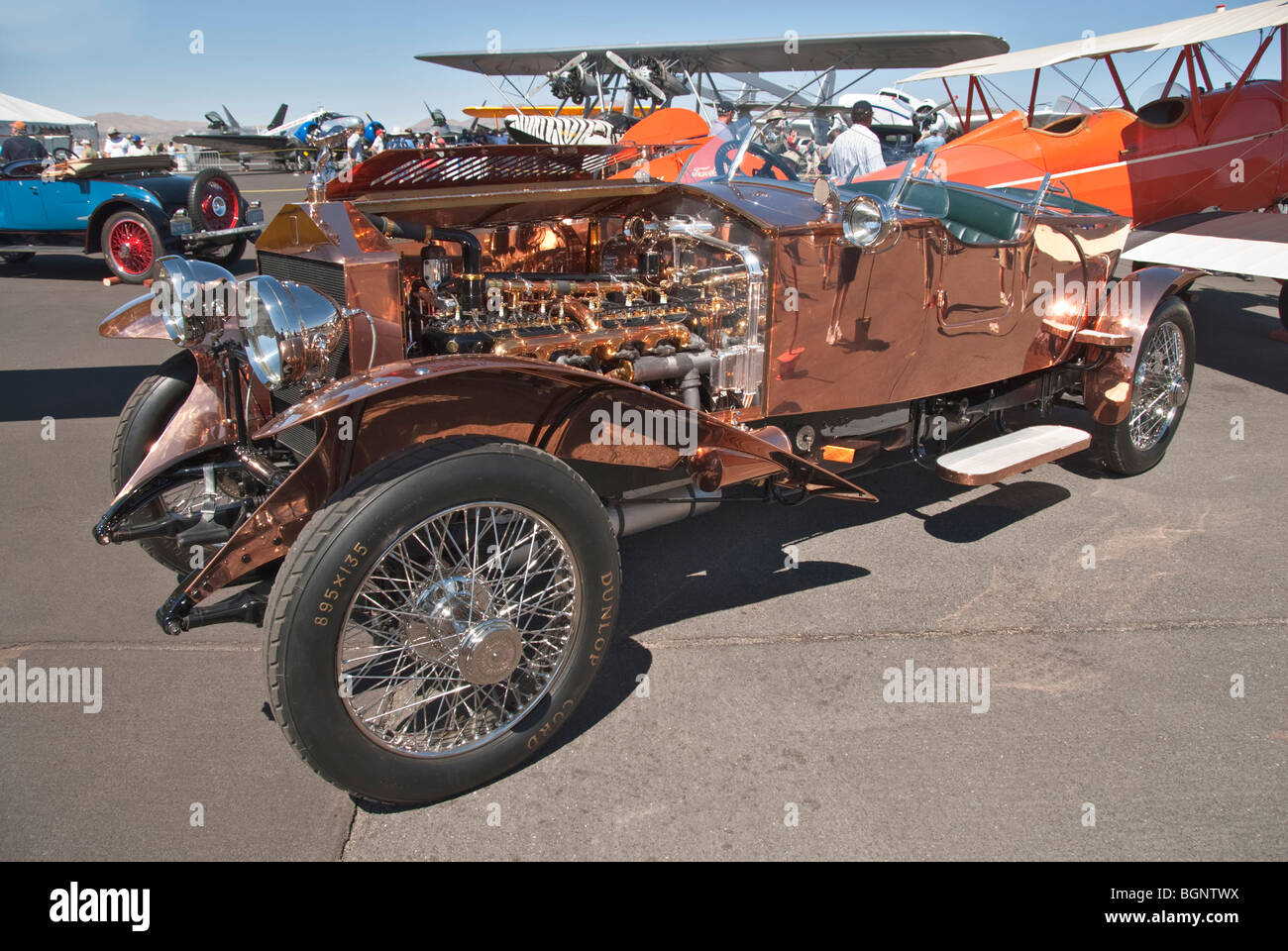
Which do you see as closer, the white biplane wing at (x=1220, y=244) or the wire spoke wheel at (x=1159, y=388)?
the wire spoke wheel at (x=1159, y=388)

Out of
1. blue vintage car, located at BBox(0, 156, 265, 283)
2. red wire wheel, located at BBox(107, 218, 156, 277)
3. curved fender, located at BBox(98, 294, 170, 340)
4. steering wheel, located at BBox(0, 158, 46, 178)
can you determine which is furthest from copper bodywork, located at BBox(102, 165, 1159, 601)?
steering wheel, located at BBox(0, 158, 46, 178)

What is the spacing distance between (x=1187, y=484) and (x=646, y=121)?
1053 cm

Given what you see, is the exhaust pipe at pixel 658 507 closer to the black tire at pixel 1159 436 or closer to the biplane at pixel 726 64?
the black tire at pixel 1159 436

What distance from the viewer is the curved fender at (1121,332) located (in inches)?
184

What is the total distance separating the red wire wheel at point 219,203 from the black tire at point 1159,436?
10468 mm

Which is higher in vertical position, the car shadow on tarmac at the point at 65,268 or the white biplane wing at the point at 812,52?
the white biplane wing at the point at 812,52

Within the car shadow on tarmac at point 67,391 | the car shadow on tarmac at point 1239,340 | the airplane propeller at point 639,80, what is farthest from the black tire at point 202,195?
the airplane propeller at point 639,80

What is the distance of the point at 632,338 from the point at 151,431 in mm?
1979

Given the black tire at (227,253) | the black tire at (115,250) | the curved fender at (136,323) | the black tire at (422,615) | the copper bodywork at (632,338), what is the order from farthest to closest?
the black tire at (227,253)
the black tire at (115,250)
the curved fender at (136,323)
the copper bodywork at (632,338)
the black tire at (422,615)

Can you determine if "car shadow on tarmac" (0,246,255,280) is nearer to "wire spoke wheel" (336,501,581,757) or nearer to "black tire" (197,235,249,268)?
"black tire" (197,235,249,268)

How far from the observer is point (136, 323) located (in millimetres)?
3396

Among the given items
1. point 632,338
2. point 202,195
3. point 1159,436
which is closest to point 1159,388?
point 1159,436
